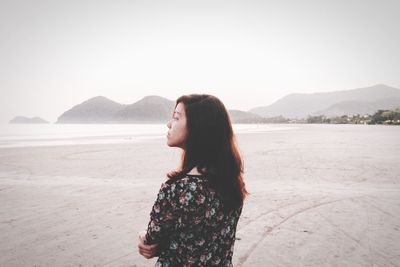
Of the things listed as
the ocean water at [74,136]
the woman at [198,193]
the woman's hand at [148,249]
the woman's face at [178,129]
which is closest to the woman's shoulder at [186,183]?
the woman at [198,193]

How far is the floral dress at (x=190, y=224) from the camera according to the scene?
4.55ft

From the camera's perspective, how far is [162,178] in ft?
30.3

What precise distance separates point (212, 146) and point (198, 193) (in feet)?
0.98

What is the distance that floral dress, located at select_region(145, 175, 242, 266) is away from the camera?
1387mm

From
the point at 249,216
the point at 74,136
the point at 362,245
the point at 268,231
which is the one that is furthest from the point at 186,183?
the point at 74,136

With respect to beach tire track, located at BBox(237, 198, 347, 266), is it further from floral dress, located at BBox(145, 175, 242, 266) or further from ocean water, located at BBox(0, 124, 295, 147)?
ocean water, located at BBox(0, 124, 295, 147)

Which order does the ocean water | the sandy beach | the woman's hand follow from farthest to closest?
the ocean water → the sandy beach → the woman's hand

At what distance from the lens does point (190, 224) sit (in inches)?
57.3

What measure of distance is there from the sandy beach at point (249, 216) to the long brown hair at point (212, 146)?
2746 millimetres

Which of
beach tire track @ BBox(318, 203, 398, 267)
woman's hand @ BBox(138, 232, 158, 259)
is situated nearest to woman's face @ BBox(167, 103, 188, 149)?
woman's hand @ BBox(138, 232, 158, 259)

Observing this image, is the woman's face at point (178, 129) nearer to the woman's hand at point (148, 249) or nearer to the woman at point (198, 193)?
the woman at point (198, 193)

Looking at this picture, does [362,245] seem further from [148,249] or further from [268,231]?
[148,249]

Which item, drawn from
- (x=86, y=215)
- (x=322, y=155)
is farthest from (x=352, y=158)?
(x=86, y=215)

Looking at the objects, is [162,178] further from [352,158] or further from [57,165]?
[352,158]
